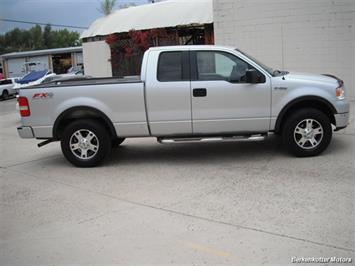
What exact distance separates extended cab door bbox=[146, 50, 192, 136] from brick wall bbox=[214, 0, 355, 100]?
6.66m

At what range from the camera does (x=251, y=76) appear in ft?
23.9

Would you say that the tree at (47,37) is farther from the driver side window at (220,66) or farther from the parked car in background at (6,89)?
the driver side window at (220,66)

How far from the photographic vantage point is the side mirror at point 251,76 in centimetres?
729

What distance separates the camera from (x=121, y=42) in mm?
20922

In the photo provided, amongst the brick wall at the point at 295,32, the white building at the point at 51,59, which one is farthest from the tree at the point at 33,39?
the brick wall at the point at 295,32

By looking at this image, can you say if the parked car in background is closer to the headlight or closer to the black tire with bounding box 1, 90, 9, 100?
the black tire with bounding box 1, 90, 9, 100

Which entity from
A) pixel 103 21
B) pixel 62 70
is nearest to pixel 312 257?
pixel 103 21

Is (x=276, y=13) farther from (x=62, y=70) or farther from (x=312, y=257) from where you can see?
(x=62, y=70)

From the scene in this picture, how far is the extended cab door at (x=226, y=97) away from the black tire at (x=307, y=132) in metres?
0.39

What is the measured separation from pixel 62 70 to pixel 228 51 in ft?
146

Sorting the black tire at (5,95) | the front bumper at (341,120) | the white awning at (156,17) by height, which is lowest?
the black tire at (5,95)

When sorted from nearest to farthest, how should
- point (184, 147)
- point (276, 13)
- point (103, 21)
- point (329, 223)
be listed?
point (329, 223), point (184, 147), point (276, 13), point (103, 21)

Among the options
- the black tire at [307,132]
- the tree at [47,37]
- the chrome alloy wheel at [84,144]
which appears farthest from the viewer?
the tree at [47,37]

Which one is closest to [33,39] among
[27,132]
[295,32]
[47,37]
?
[47,37]
